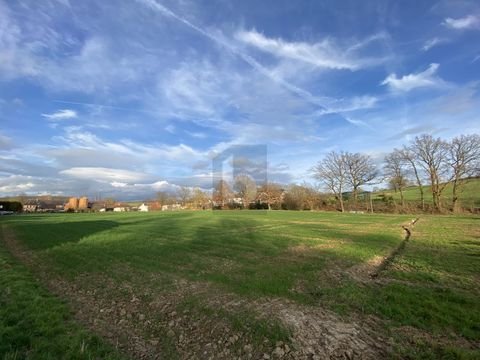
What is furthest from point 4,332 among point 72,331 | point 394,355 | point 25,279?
point 394,355

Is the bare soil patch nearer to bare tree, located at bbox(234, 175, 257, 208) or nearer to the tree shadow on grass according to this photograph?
the tree shadow on grass

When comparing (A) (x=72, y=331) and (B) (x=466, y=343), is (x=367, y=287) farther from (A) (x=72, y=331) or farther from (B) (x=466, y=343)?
(A) (x=72, y=331)

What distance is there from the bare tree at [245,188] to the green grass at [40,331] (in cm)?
7678

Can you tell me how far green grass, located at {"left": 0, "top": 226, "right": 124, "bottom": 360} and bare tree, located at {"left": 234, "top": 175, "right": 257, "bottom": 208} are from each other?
76.8m

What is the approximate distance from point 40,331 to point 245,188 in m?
80.9

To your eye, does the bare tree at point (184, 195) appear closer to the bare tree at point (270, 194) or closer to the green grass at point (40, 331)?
the bare tree at point (270, 194)

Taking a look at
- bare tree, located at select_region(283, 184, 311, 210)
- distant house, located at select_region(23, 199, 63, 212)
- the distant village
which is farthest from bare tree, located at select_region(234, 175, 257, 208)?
distant house, located at select_region(23, 199, 63, 212)

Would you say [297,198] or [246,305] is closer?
[246,305]

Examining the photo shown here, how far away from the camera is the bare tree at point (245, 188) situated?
8456cm

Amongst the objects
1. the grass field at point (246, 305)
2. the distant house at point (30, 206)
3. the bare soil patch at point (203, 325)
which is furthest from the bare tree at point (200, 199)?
the bare soil patch at point (203, 325)

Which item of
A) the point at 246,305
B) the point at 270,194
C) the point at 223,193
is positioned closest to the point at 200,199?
the point at 223,193

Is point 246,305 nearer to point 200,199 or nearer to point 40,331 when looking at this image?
point 40,331

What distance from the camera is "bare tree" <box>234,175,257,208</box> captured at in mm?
84562

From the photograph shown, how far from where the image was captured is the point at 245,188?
86250mm
